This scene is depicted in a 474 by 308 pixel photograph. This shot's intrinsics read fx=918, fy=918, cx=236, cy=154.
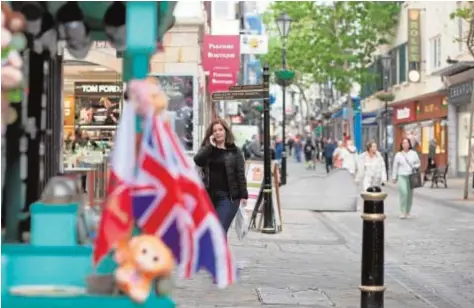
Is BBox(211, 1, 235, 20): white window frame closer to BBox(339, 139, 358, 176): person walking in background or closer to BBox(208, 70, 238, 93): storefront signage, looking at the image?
BBox(339, 139, 358, 176): person walking in background

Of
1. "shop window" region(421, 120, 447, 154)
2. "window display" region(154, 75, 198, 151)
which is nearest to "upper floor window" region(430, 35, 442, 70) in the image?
"shop window" region(421, 120, 447, 154)

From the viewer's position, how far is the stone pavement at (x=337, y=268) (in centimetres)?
889

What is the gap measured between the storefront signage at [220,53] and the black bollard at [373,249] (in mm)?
14356

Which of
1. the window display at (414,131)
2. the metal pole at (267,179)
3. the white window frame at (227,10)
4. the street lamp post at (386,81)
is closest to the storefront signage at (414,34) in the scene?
the street lamp post at (386,81)

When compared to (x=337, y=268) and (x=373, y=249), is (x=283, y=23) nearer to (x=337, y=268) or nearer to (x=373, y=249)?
(x=337, y=268)

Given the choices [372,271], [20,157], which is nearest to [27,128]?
[20,157]

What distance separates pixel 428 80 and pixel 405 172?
2488 centimetres

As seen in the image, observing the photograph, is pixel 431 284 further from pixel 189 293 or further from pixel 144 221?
pixel 144 221

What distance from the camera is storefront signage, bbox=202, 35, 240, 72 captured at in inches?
862

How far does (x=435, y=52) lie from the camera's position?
137ft

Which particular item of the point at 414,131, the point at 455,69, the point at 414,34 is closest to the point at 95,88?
the point at 455,69

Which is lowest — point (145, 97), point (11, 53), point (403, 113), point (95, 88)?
point (145, 97)

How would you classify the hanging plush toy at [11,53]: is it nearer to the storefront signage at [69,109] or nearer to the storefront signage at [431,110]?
the storefront signage at [69,109]

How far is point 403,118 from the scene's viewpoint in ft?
165
